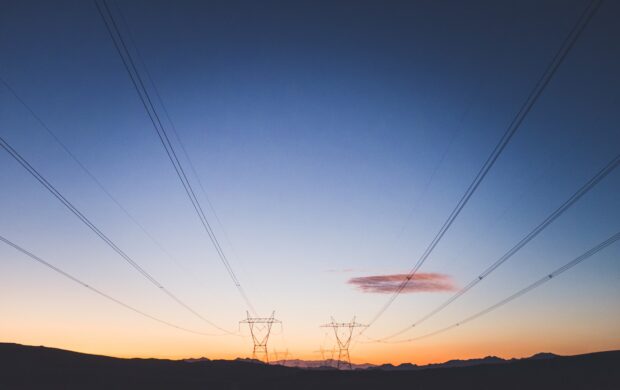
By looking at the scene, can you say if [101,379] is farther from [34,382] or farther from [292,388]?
[292,388]

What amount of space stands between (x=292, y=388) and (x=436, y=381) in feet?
35.8

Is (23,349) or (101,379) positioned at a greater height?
(23,349)

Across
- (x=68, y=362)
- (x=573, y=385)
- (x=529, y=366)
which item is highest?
(x=68, y=362)

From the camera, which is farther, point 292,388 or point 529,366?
point 292,388

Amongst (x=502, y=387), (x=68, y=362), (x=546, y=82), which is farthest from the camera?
(x=68, y=362)

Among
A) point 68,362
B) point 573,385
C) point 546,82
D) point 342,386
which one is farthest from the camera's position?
point 68,362

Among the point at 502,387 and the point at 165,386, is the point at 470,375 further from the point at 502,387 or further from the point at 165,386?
the point at 165,386

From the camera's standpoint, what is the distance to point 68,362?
46.9 m

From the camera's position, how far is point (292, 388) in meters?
33.5

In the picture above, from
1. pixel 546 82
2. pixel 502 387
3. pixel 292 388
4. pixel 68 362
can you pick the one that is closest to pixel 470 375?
pixel 502 387

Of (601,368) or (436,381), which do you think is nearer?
(601,368)

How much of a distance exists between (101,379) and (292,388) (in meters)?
15.1

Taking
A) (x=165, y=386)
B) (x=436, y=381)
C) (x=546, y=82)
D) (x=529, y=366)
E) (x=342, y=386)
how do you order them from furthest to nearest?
(x=165, y=386) < (x=342, y=386) < (x=436, y=381) < (x=529, y=366) < (x=546, y=82)

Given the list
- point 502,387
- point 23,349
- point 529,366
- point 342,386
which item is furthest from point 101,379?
point 529,366
